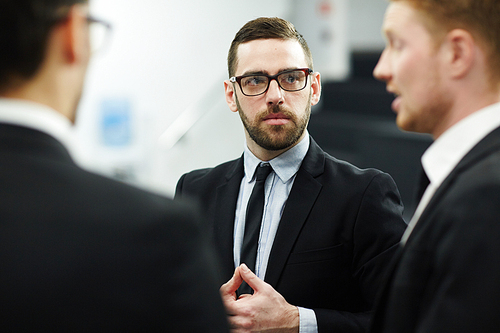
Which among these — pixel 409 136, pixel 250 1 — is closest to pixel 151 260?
pixel 409 136

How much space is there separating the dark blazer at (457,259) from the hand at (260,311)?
445mm

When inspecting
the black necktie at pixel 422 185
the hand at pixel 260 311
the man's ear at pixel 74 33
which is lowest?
the hand at pixel 260 311

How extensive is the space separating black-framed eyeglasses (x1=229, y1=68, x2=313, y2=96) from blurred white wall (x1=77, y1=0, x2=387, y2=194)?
2.95m

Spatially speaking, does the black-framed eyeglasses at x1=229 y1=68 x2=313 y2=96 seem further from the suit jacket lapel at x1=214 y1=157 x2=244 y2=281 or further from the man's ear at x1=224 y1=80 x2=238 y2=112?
the suit jacket lapel at x1=214 y1=157 x2=244 y2=281

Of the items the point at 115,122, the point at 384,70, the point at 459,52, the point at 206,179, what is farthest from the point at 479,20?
the point at 115,122

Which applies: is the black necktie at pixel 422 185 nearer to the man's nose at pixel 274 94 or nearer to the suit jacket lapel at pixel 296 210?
the suit jacket lapel at pixel 296 210

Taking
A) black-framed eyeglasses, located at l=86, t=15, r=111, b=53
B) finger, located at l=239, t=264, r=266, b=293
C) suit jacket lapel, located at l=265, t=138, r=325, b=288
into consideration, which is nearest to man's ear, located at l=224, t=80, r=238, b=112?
suit jacket lapel, located at l=265, t=138, r=325, b=288

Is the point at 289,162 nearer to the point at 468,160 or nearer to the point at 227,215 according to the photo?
the point at 227,215

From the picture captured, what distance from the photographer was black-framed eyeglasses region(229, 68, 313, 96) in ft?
4.46

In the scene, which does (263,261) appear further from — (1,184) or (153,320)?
(1,184)

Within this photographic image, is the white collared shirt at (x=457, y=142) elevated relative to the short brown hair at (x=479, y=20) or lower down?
lower down

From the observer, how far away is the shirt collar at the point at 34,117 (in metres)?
0.60

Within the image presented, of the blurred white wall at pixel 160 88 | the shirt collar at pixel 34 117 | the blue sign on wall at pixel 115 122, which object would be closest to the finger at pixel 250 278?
the shirt collar at pixel 34 117

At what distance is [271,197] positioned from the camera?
4.52 feet
